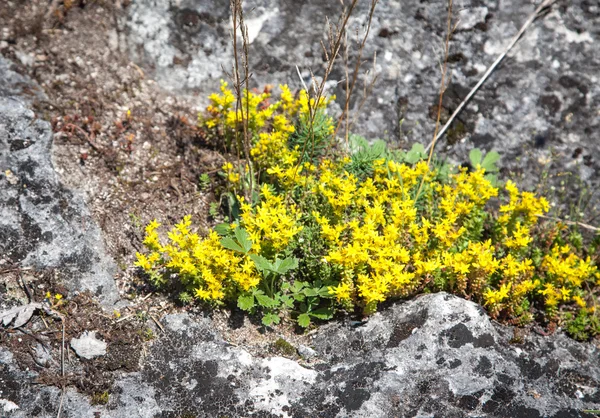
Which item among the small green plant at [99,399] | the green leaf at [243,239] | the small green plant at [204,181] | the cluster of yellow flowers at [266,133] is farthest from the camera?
the small green plant at [204,181]

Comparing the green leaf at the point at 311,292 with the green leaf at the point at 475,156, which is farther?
the green leaf at the point at 475,156

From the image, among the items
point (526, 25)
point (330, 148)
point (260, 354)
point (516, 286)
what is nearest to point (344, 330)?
point (260, 354)

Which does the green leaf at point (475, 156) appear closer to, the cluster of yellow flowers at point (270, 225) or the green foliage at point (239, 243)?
the cluster of yellow flowers at point (270, 225)

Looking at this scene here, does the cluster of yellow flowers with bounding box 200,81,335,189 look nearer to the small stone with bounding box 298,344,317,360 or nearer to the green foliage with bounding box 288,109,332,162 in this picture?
the green foliage with bounding box 288,109,332,162

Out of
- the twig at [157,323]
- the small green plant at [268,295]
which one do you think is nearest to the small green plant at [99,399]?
the twig at [157,323]

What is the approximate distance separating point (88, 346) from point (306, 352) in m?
1.48

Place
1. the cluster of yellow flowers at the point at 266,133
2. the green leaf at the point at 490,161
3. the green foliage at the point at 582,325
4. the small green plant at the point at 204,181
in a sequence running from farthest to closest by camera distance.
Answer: the green leaf at the point at 490,161
the small green plant at the point at 204,181
the cluster of yellow flowers at the point at 266,133
the green foliage at the point at 582,325

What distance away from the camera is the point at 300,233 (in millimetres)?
4543

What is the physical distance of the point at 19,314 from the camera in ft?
12.6

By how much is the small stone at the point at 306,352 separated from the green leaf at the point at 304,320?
0.16 metres

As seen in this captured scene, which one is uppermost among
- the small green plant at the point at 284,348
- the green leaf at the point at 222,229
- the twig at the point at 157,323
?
the green leaf at the point at 222,229

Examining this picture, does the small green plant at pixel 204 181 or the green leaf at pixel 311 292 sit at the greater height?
the small green plant at pixel 204 181

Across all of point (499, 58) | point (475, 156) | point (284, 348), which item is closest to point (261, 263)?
point (284, 348)

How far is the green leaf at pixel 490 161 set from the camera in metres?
5.43
